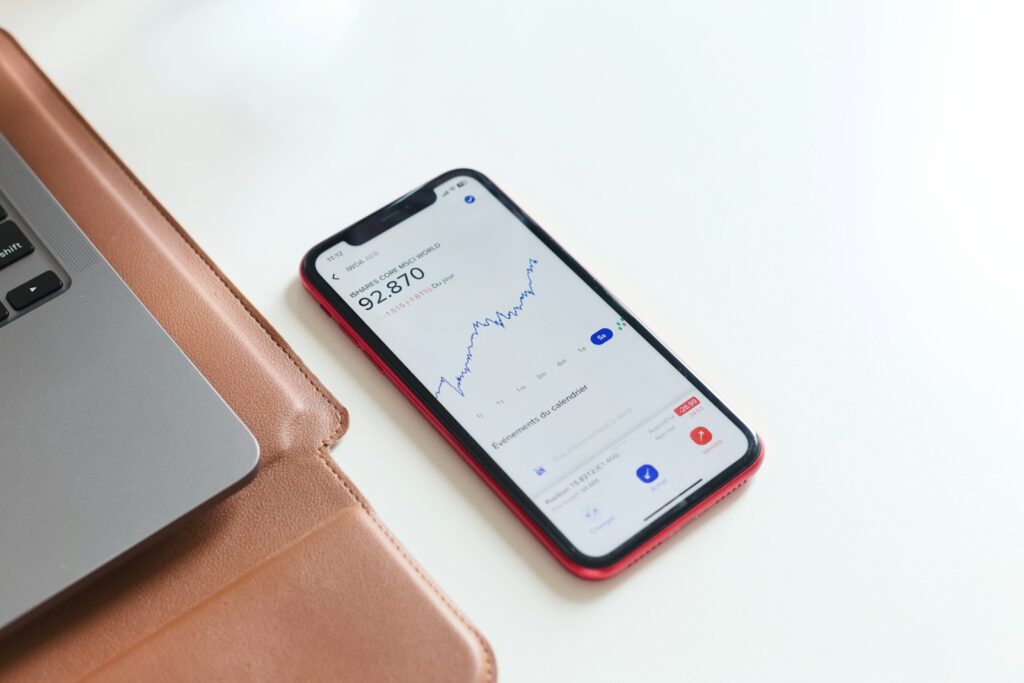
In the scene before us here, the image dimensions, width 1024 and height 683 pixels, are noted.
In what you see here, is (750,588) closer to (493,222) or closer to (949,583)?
(949,583)

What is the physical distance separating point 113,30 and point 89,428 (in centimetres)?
29

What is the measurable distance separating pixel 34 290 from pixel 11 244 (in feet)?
0.08

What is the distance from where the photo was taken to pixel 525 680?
16.0 inches

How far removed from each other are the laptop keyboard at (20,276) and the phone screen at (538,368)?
127 millimetres

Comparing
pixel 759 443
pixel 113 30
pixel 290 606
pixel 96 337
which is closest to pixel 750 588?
pixel 759 443

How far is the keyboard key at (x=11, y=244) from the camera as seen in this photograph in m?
0.44

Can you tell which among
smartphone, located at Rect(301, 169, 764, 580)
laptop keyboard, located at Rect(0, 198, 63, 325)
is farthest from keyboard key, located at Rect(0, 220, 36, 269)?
smartphone, located at Rect(301, 169, 764, 580)

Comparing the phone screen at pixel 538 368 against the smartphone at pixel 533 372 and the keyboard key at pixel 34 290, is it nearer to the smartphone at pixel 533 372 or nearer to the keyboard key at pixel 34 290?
the smartphone at pixel 533 372

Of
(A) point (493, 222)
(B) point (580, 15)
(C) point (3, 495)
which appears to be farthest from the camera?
(B) point (580, 15)

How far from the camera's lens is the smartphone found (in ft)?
1.43

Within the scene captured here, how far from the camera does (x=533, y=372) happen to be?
0.47 metres

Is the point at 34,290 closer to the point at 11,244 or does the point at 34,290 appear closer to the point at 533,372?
the point at 11,244

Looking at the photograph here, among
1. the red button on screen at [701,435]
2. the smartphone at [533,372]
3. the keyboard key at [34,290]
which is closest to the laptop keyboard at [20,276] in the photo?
the keyboard key at [34,290]

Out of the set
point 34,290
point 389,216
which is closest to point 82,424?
point 34,290
